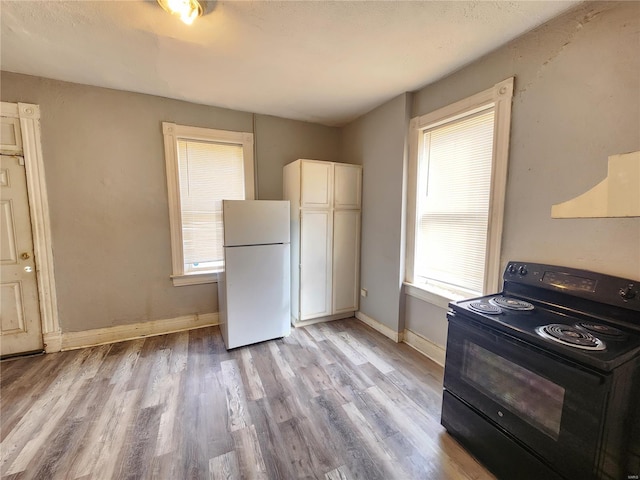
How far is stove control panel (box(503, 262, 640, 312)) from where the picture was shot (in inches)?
A: 49.3

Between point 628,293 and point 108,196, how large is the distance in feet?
12.6

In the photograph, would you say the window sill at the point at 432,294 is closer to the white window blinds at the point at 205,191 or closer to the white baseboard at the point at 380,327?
the white baseboard at the point at 380,327

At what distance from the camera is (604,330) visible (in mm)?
1209

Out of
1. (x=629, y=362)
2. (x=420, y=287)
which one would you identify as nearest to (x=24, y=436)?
(x=420, y=287)

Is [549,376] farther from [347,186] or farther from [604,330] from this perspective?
[347,186]

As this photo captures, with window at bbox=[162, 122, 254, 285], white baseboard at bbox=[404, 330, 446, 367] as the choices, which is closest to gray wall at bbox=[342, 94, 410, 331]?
white baseboard at bbox=[404, 330, 446, 367]

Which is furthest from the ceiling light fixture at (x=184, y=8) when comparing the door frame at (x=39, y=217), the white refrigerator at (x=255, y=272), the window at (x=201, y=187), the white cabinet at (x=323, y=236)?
the door frame at (x=39, y=217)

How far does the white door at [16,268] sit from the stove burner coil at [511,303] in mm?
3758

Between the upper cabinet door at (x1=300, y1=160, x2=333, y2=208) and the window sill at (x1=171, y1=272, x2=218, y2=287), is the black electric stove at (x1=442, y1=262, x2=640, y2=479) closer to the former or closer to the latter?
the upper cabinet door at (x1=300, y1=160, x2=333, y2=208)

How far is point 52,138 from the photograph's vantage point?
236 cm

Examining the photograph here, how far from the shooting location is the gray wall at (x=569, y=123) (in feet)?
4.35

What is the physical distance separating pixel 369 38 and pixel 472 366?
2.11 meters

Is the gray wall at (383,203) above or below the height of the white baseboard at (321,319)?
above

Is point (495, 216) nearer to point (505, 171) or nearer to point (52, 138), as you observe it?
point (505, 171)
